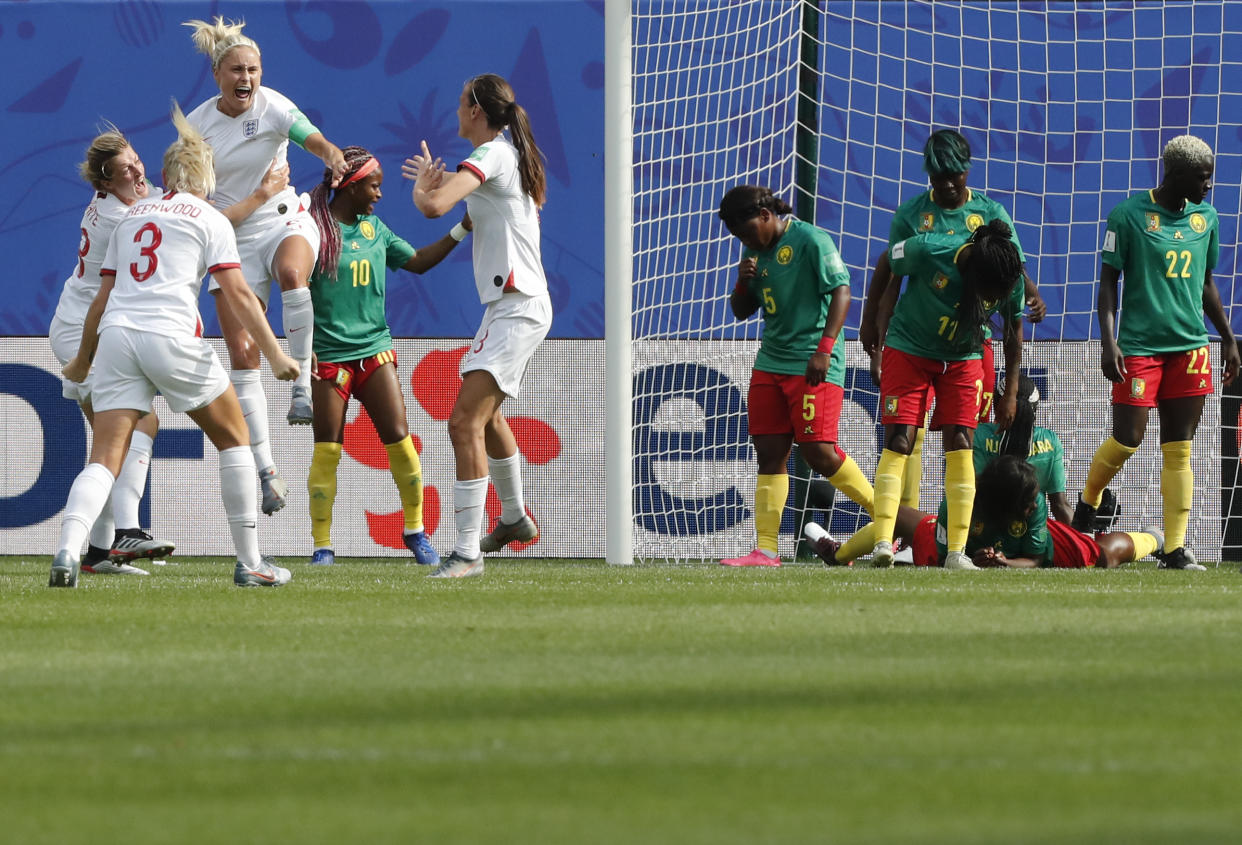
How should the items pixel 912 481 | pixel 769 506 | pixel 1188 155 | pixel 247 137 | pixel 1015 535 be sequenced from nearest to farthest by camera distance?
pixel 247 137 → pixel 1188 155 → pixel 1015 535 → pixel 769 506 → pixel 912 481

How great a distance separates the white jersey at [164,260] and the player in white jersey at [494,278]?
87cm

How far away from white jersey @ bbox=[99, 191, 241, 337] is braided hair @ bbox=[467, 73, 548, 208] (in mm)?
1180

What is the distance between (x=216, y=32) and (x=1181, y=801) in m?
6.61

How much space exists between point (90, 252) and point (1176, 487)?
5177 millimetres


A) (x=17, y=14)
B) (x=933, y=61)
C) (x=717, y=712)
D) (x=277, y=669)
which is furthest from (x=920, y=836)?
(x=17, y=14)

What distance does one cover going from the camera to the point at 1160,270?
880 cm

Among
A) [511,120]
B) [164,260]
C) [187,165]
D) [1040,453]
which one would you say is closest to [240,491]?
[164,260]

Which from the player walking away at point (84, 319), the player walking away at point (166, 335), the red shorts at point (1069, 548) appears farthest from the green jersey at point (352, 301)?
the red shorts at point (1069, 548)

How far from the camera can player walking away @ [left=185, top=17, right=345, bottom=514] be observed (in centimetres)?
812

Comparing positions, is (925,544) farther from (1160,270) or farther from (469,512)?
(469,512)

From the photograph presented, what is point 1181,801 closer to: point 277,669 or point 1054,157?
point 277,669

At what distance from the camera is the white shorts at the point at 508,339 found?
284 inches

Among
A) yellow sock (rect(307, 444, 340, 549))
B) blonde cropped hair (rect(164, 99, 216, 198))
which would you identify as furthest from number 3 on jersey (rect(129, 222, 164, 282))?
yellow sock (rect(307, 444, 340, 549))

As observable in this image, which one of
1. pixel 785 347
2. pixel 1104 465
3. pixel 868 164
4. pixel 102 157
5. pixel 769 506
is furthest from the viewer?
pixel 868 164
